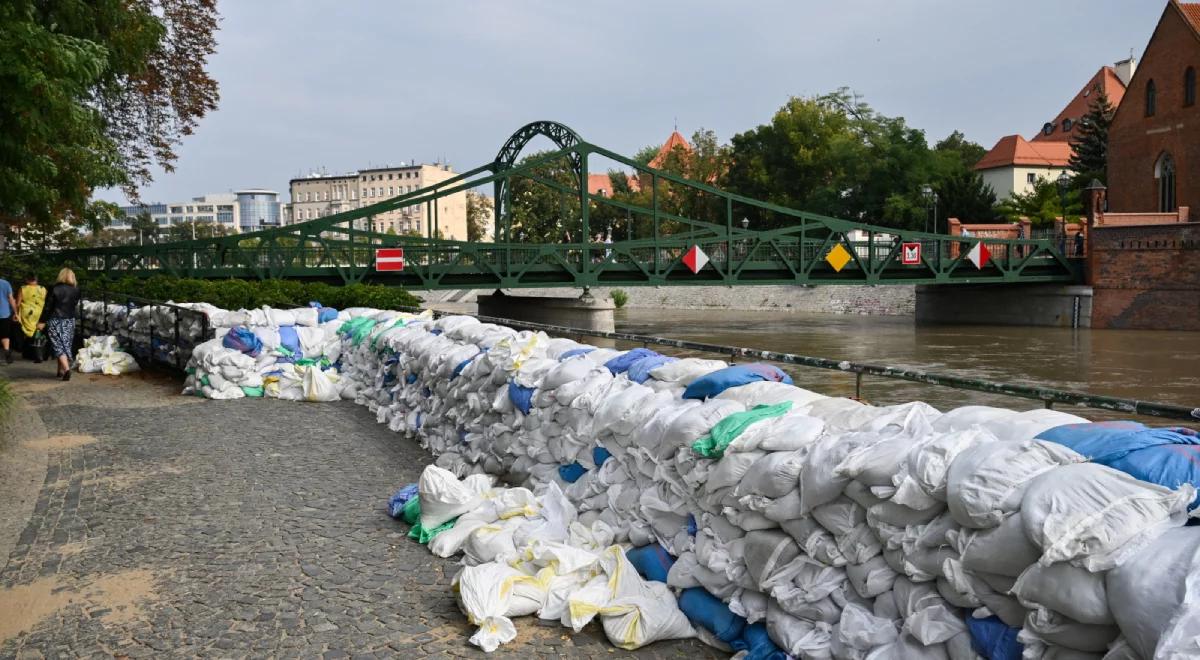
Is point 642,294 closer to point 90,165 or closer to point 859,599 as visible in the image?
point 90,165

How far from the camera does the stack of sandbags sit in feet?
41.2

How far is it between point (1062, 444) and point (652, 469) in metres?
1.96

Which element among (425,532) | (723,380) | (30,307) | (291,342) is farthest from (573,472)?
(30,307)

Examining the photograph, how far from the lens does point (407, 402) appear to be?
8.50 m

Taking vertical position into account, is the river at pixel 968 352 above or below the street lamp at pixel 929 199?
below

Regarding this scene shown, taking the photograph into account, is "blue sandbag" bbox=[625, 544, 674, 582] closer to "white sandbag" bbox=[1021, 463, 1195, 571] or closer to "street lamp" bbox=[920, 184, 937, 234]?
"white sandbag" bbox=[1021, 463, 1195, 571]

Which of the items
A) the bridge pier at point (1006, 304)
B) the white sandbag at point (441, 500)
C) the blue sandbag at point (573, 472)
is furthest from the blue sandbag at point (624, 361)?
the bridge pier at point (1006, 304)

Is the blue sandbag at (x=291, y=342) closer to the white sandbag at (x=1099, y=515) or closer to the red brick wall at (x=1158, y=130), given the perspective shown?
the white sandbag at (x=1099, y=515)

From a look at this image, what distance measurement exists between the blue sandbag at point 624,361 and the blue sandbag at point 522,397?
54 cm

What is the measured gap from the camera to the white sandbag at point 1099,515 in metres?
2.37

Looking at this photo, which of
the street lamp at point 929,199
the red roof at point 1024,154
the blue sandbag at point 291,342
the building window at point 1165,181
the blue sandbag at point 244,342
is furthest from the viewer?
the red roof at point 1024,154

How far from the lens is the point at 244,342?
1052 cm

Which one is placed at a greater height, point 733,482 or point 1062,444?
point 1062,444

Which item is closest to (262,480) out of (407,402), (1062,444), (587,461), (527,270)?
(407,402)
